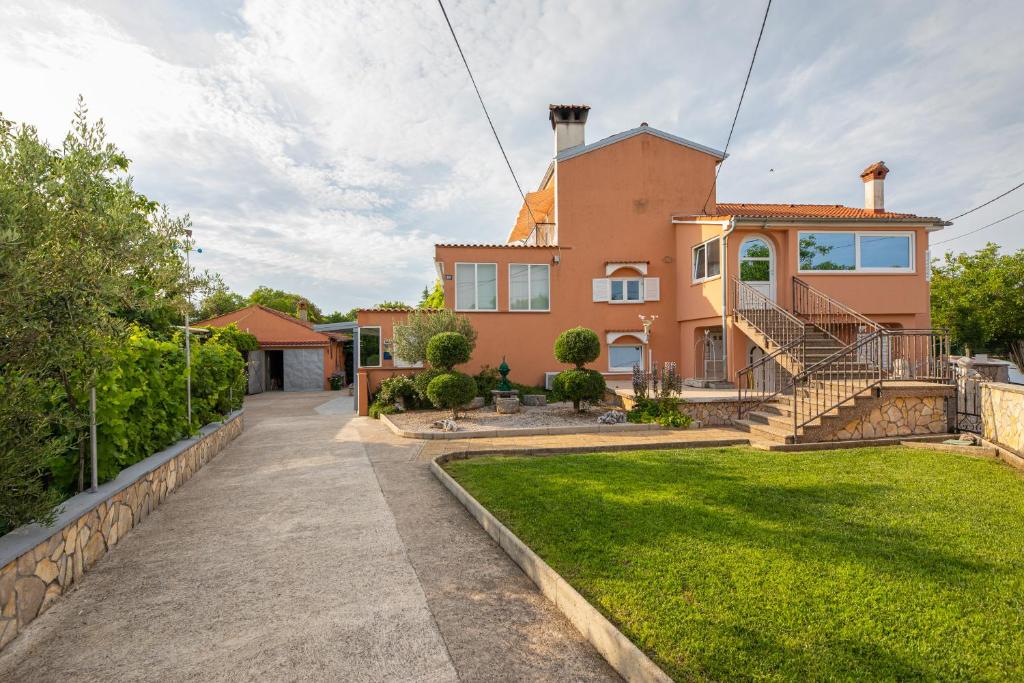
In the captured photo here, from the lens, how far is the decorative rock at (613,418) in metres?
11.7

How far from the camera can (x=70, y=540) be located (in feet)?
13.3

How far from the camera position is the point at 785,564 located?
3822 millimetres

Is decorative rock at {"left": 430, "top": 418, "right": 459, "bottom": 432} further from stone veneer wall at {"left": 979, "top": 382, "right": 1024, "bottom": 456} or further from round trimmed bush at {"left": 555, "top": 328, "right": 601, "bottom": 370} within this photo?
stone veneer wall at {"left": 979, "top": 382, "right": 1024, "bottom": 456}

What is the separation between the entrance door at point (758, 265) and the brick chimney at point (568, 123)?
758 cm

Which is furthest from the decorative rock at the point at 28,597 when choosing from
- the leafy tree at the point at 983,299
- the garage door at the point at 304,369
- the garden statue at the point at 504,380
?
the leafy tree at the point at 983,299

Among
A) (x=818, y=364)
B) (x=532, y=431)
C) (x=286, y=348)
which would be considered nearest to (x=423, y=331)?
(x=532, y=431)

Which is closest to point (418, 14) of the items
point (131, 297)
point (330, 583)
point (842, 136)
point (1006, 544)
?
point (131, 297)

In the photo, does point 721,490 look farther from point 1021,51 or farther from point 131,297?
point 1021,51

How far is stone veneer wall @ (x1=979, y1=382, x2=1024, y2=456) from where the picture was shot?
25.6ft

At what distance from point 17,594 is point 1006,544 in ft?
25.3

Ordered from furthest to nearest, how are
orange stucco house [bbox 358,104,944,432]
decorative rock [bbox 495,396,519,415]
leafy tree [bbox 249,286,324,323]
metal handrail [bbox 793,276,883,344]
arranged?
leafy tree [bbox 249,286,324,323] → orange stucco house [bbox 358,104,944,432] → metal handrail [bbox 793,276,883,344] → decorative rock [bbox 495,396,519,415]

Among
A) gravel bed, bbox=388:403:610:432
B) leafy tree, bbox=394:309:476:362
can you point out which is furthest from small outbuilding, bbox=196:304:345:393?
gravel bed, bbox=388:403:610:432

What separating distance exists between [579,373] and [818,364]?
527 centimetres

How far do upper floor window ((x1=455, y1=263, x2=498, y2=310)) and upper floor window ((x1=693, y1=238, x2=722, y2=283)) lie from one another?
665cm
